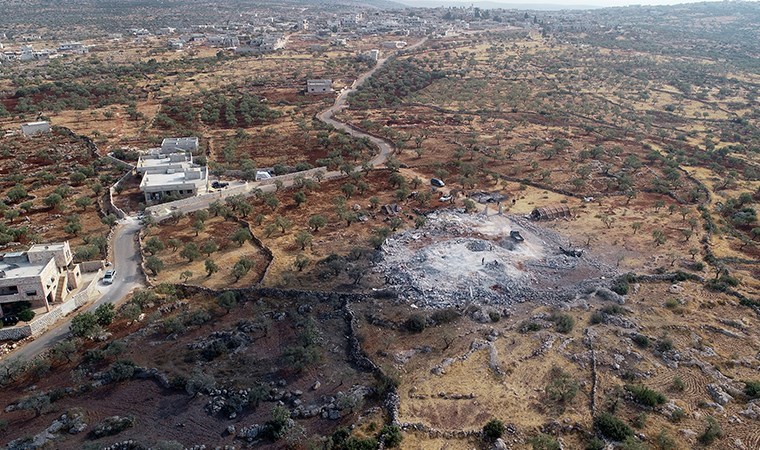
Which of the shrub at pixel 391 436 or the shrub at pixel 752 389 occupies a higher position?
A: the shrub at pixel 391 436

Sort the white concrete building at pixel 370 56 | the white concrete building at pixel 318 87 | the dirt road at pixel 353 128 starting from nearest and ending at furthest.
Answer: the dirt road at pixel 353 128 → the white concrete building at pixel 318 87 → the white concrete building at pixel 370 56

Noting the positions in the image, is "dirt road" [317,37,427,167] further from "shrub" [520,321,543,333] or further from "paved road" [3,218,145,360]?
"shrub" [520,321,543,333]

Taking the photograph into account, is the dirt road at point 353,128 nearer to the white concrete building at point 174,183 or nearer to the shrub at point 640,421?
the white concrete building at point 174,183

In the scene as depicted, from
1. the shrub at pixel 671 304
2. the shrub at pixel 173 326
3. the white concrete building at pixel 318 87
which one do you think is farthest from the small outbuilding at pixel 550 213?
the white concrete building at pixel 318 87

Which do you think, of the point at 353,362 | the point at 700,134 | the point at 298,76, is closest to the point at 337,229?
the point at 353,362

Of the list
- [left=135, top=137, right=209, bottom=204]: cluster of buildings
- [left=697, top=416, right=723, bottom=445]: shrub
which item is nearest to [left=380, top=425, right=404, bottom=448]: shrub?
[left=697, top=416, right=723, bottom=445]: shrub

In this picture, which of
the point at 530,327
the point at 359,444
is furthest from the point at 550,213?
the point at 359,444

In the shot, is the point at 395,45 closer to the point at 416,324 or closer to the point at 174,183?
the point at 174,183
